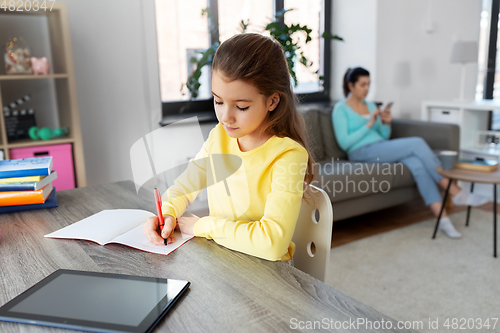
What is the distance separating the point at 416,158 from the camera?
9.10ft

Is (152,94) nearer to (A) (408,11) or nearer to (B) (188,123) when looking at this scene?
(B) (188,123)

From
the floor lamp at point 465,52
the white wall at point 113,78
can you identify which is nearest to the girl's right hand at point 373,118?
the floor lamp at point 465,52

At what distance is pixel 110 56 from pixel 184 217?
1.95 m

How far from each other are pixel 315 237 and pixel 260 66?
43 cm

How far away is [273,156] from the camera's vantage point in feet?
3.17

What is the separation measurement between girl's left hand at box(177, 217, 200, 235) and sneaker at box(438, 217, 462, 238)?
2.08 meters

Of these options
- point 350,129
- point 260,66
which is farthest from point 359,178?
point 260,66

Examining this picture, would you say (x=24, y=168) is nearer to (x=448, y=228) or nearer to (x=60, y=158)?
(x=60, y=158)

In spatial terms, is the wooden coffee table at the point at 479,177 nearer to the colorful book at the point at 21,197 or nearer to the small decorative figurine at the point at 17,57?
the colorful book at the point at 21,197

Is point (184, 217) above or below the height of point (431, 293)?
above

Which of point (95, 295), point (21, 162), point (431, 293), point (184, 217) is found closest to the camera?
point (95, 295)

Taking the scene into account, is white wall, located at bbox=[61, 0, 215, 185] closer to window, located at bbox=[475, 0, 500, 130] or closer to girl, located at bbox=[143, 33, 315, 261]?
girl, located at bbox=[143, 33, 315, 261]

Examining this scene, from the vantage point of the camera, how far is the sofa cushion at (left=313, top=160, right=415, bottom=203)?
2.47m

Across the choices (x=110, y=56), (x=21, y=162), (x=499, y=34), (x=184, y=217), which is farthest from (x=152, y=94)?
(x=499, y=34)
